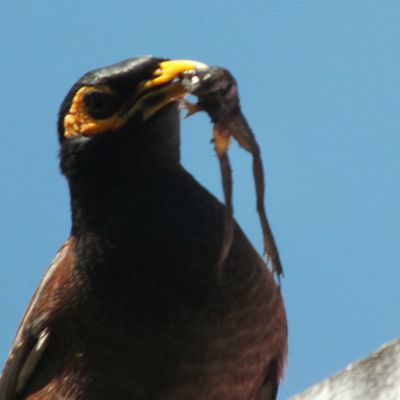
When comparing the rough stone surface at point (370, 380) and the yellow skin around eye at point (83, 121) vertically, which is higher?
the yellow skin around eye at point (83, 121)

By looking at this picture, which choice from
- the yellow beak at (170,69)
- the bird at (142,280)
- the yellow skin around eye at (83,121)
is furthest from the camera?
the yellow skin around eye at (83,121)

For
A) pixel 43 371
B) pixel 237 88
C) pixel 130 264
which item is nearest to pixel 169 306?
pixel 130 264

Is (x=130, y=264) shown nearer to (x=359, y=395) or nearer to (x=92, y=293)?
(x=92, y=293)

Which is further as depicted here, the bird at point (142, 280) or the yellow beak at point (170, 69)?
the bird at point (142, 280)

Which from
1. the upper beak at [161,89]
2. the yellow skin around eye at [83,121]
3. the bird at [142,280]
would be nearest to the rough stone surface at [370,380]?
the bird at [142,280]

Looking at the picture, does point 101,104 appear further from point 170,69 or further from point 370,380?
point 370,380

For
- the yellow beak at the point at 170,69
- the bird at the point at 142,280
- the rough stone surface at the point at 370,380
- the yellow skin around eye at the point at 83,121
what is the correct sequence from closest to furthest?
the rough stone surface at the point at 370,380 < the yellow beak at the point at 170,69 < the bird at the point at 142,280 < the yellow skin around eye at the point at 83,121

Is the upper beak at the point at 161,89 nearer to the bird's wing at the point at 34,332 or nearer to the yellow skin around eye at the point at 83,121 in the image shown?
the yellow skin around eye at the point at 83,121
